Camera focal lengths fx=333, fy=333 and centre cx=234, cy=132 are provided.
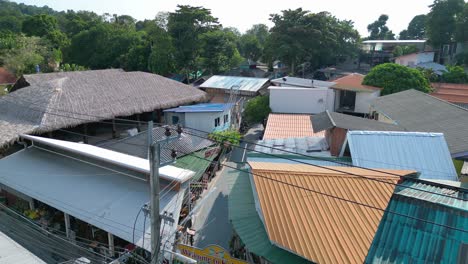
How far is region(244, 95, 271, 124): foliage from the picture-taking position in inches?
997

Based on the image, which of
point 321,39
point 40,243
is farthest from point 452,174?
point 321,39

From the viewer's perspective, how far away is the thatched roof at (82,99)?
A: 58.4 feet

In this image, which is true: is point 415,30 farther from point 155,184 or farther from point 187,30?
point 155,184

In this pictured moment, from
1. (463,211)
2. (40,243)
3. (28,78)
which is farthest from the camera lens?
(28,78)

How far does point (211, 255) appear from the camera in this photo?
8.67 metres

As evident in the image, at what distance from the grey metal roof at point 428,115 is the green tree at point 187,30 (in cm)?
2223

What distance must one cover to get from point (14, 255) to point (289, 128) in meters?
15.4

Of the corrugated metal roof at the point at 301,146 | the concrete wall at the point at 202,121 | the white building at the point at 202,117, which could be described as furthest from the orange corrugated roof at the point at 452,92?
the concrete wall at the point at 202,121

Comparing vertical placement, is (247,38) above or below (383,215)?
above

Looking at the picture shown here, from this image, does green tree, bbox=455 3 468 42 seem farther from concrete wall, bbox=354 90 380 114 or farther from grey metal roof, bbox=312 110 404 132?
grey metal roof, bbox=312 110 404 132

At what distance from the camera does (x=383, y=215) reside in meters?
7.84

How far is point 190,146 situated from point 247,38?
143 ft

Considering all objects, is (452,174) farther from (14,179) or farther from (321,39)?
(321,39)

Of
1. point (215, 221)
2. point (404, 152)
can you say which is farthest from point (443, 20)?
point (215, 221)
